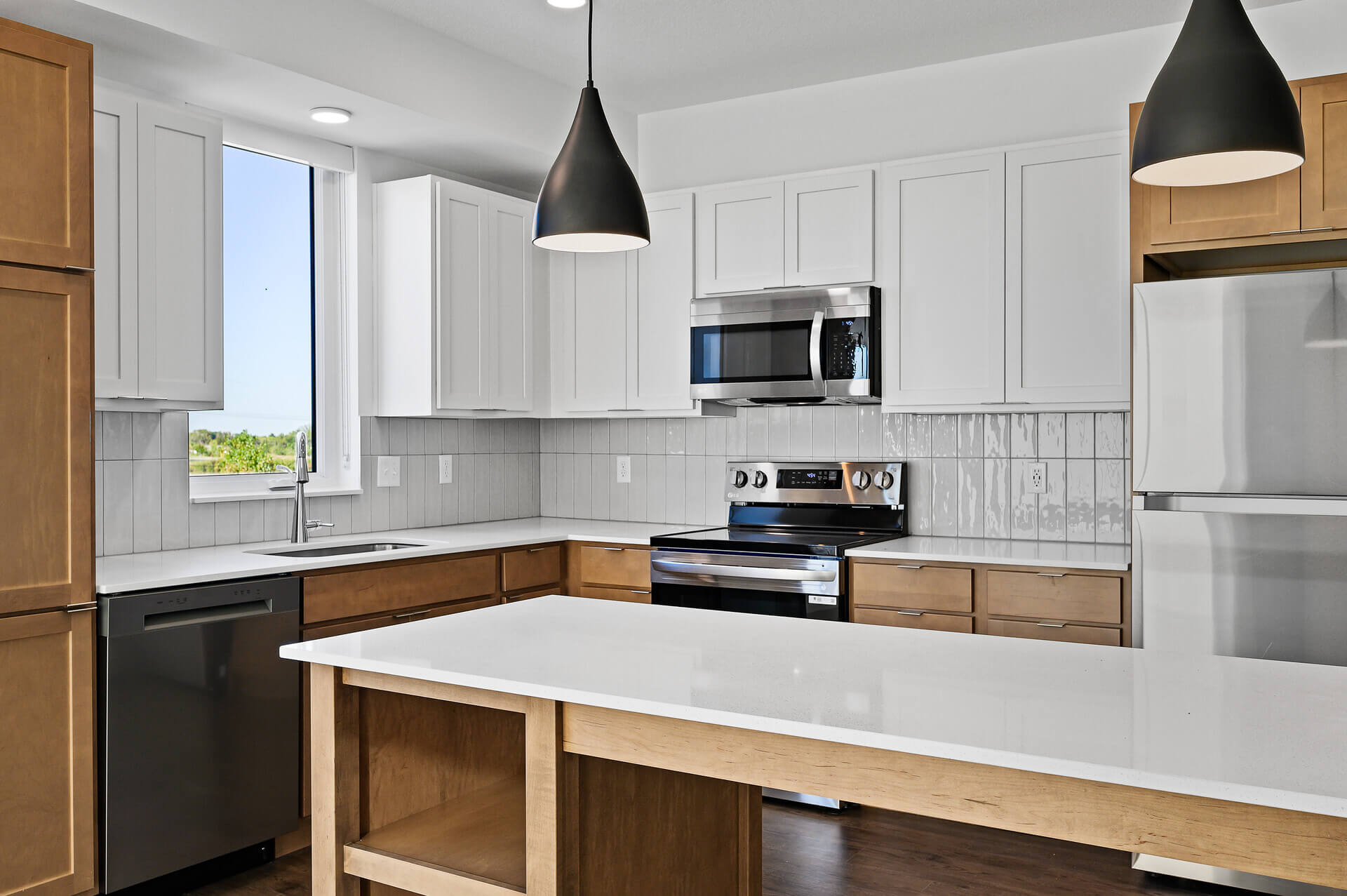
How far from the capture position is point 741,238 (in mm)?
4125

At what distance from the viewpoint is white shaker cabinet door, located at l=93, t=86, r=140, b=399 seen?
2887 millimetres

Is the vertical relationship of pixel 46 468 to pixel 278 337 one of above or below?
below

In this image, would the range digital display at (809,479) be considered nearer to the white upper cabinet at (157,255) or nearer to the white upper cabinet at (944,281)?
the white upper cabinet at (944,281)

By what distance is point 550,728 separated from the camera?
1.71m

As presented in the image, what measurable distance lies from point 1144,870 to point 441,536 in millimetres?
2670

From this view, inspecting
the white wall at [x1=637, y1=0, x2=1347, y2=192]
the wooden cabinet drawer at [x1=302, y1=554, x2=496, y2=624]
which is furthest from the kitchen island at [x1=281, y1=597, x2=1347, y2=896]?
the white wall at [x1=637, y1=0, x2=1347, y2=192]

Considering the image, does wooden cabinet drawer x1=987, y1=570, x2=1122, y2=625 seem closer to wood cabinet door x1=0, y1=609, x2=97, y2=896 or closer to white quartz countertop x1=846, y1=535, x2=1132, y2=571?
white quartz countertop x1=846, y1=535, x2=1132, y2=571

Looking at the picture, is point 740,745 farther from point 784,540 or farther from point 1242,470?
point 784,540

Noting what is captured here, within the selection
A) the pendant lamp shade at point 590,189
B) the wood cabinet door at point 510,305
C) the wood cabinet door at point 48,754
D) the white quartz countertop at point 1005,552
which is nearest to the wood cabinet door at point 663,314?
the wood cabinet door at point 510,305

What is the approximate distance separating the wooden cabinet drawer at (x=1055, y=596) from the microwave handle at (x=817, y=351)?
0.98 metres

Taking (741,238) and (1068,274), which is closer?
(1068,274)

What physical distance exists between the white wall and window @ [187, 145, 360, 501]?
1.50 metres

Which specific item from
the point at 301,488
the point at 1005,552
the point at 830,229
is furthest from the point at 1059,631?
the point at 301,488

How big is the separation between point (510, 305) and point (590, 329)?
370mm
